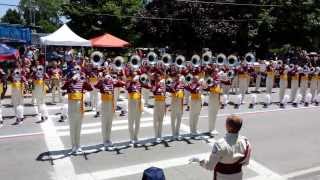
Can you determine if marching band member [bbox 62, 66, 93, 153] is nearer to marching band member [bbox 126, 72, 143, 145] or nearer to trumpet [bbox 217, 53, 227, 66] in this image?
marching band member [bbox 126, 72, 143, 145]

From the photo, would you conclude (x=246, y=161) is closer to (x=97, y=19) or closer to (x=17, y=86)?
(x=17, y=86)

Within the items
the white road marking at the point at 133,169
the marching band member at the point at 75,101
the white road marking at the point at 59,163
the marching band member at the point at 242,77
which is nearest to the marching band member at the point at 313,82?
the marching band member at the point at 242,77

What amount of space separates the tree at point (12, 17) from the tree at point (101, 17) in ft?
208

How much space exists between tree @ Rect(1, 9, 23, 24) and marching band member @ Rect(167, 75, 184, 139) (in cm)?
9078

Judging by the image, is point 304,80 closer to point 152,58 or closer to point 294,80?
point 294,80

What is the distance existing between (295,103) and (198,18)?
45.7ft

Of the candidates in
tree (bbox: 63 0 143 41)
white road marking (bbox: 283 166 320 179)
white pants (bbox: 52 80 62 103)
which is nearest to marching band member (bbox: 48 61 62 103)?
white pants (bbox: 52 80 62 103)

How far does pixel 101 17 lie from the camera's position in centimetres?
3841

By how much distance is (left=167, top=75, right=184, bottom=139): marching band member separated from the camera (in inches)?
522

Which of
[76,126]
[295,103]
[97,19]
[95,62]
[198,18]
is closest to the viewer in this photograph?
[76,126]

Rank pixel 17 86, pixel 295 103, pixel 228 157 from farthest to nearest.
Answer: pixel 295 103, pixel 17 86, pixel 228 157

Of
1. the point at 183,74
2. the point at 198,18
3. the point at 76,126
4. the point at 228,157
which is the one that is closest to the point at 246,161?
the point at 228,157

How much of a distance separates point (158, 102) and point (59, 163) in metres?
3.26

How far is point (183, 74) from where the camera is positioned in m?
15.0
